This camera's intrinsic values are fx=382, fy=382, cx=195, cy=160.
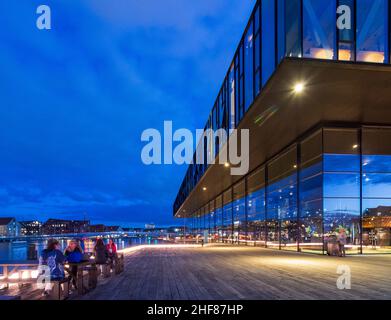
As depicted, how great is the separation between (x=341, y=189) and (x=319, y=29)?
10569 millimetres

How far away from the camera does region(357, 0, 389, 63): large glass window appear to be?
13047mm

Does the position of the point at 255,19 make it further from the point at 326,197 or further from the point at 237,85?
the point at 326,197

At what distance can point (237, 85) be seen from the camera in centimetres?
2038

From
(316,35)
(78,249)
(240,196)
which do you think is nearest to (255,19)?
(316,35)

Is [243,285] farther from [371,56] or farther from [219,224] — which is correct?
[219,224]

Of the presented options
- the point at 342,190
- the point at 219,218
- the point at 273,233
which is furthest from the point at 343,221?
the point at 219,218

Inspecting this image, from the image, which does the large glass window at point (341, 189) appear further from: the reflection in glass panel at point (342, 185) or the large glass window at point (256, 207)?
the large glass window at point (256, 207)

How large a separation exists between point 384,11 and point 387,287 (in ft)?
31.3

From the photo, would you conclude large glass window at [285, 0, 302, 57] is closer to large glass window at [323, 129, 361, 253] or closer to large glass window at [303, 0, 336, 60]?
large glass window at [303, 0, 336, 60]

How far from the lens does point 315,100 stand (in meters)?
16.7

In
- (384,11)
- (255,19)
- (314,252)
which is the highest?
(255,19)

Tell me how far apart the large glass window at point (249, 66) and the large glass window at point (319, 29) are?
412 cm

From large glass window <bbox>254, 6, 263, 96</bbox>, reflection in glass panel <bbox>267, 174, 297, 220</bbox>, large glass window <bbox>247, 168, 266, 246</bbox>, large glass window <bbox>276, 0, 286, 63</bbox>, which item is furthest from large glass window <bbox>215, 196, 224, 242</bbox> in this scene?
large glass window <bbox>276, 0, 286, 63</bbox>

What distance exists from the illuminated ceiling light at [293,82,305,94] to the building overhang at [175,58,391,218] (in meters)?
0.12
